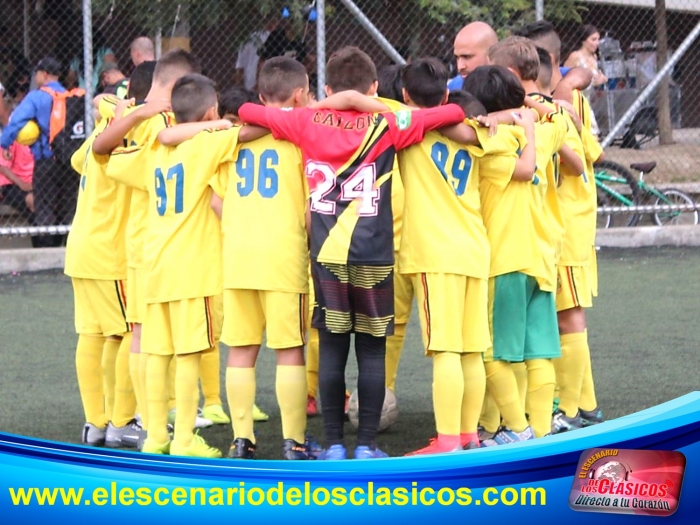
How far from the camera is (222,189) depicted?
533 cm

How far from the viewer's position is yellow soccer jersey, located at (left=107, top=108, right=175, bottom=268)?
551cm

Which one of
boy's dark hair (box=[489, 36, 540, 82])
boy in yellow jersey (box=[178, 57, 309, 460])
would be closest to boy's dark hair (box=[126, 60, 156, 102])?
boy in yellow jersey (box=[178, 57, 309, 460])

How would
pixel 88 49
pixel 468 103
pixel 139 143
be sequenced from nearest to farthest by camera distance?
pixel 468 103
pixel 139 143
pixel 88 49

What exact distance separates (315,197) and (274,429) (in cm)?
151

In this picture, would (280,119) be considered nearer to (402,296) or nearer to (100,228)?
(402,296)

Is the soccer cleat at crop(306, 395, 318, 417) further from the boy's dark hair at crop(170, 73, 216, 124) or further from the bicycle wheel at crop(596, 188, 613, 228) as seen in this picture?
the bicycle wheel at crop(596, 188, 613, 228)

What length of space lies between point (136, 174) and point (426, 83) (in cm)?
135

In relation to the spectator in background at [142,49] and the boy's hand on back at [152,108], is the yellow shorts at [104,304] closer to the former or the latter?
the boy's hand on back at [152,108]

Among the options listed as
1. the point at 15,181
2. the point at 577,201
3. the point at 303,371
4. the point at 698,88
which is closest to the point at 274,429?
the point at 303,371

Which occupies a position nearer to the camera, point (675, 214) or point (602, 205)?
point (675, 214)

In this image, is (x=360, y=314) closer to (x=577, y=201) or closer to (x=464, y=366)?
(x=464, y=366)

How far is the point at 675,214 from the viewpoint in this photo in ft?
42.1

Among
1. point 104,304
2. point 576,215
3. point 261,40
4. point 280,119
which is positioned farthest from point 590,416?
point 261,40

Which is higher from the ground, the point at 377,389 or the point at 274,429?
the point at 377,389
